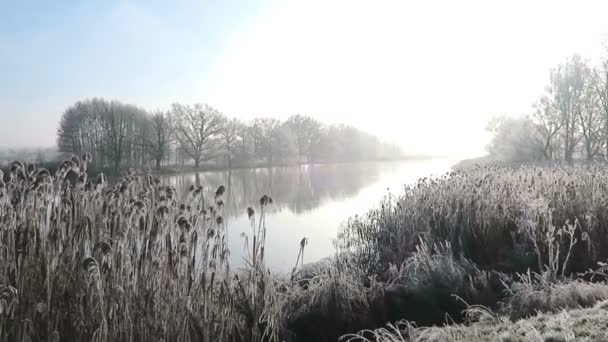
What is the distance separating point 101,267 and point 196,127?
4549 cm

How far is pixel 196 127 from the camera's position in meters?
46.1

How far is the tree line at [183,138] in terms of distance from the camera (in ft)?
128

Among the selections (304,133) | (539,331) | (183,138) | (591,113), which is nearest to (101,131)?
(183,138)

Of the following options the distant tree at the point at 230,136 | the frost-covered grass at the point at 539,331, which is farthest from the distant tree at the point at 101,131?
the frost-covered grass at the point at 539,331

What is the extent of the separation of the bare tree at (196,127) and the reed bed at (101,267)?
43351 mm

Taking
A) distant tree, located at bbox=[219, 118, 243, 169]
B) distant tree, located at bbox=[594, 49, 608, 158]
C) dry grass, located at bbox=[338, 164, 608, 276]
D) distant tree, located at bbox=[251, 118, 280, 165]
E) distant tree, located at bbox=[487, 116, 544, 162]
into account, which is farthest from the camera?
distant tree, located at bbox=[251, 118, 280, 165]

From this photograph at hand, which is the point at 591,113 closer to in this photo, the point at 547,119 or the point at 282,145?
the point at 547,119

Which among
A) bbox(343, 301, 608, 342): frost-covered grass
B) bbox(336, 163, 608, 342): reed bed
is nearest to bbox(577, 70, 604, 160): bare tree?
bbox(336, 163, 608, 342): reed bed

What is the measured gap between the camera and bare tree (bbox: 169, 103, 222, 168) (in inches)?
1778

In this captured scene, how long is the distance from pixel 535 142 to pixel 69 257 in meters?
36.9

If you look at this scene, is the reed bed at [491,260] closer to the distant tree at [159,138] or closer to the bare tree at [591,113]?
the bare tree at [591,113]

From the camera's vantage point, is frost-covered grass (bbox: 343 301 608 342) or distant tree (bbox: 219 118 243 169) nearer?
frost-covered grass (bbox: 343 301 608 342)

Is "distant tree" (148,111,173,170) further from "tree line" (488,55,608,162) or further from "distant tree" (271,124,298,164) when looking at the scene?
"tree line" (488,55,608,162)

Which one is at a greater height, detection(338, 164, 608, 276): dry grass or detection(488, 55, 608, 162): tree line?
detection(488, 55, 608, 162): tree line
